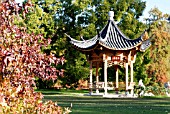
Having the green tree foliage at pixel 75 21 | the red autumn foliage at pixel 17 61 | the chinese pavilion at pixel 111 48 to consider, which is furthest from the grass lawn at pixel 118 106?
the green tree foliage at pixel 75 21

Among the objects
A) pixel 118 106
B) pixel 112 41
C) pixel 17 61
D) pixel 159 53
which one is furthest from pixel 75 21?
pixel 17 61

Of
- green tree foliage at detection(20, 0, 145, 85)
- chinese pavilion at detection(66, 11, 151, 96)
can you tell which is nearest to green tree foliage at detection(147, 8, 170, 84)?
green tree foliage at detection(20, 0, 145, 85)

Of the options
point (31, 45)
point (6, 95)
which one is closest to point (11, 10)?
point (31, 45)

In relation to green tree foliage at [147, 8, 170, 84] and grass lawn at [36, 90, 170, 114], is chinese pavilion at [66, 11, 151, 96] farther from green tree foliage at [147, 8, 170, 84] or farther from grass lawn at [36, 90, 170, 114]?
green tree foliage at [147, 8, 170, 84]

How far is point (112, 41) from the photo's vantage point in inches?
1005

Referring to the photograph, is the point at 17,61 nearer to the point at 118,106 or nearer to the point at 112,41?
the point at 118,106

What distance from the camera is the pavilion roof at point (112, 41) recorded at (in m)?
24.9

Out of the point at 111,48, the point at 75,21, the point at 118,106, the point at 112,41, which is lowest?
the point at 118,106

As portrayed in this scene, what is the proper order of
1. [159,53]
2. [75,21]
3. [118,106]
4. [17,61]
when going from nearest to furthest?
1. [17,61]
2. [118,106]
3. [75,21]
4. [159,53]

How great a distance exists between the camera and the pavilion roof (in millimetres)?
24859

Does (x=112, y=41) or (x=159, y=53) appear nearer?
(x=112, y=41)

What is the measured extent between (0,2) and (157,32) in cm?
3834

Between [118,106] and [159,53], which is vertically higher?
[159,53]

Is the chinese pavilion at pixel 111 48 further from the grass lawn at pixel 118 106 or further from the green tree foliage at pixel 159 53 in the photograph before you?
the green tree foliage at pixel 159 53
